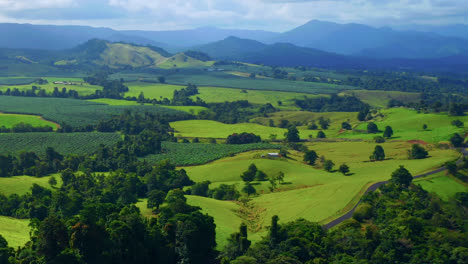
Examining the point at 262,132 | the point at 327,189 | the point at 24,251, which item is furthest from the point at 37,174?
the point at 262,132

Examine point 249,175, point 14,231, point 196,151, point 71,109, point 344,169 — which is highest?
point 71,109

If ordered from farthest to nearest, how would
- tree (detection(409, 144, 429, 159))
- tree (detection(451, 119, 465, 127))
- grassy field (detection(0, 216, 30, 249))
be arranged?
tree (detection(451, 119, 465, 127)) → tree (detection(409, 144, 429, 159)) → grassy field (detection(0, 216, 30, 249))

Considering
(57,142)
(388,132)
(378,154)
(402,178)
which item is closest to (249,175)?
(402,178)

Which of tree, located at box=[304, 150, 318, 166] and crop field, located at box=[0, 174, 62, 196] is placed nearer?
crop field, located at box=[0, 174, 62, 196]

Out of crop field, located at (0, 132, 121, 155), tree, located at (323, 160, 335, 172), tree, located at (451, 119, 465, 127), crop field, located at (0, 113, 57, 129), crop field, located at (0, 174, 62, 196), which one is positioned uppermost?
tree, located at (451, 119, 465, 127)

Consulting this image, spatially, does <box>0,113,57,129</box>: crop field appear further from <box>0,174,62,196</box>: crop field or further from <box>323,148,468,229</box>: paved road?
<box>323,148,468,229</box>: paved road

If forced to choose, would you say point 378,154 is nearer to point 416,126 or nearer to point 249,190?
point 249,190

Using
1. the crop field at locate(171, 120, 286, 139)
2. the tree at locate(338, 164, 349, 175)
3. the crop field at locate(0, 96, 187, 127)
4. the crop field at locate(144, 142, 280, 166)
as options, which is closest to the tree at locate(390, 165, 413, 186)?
the tree at locate(338, 164, 349, 175)

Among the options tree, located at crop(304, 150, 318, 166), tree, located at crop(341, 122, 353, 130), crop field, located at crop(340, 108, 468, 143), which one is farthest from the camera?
tree, located at crop(341, 122, 353, 130)
